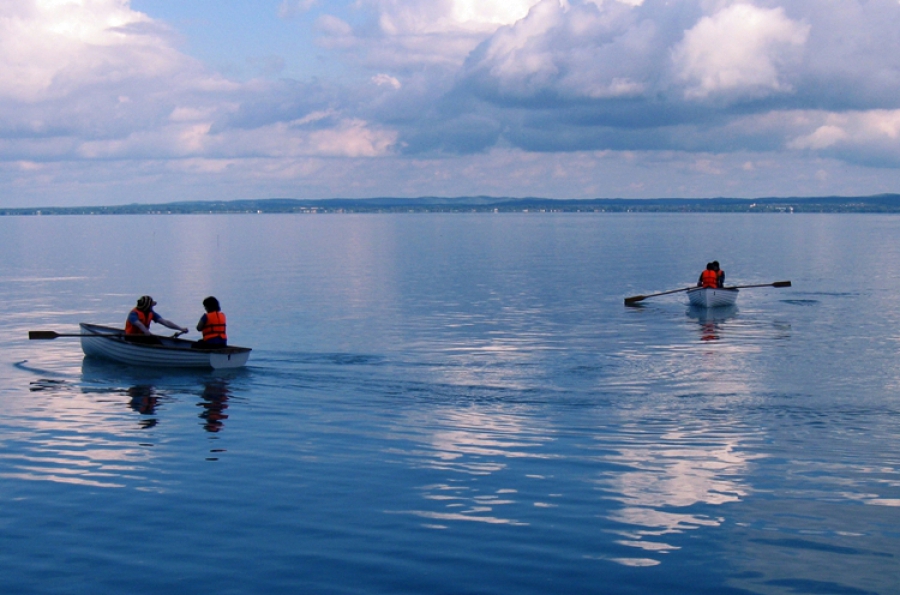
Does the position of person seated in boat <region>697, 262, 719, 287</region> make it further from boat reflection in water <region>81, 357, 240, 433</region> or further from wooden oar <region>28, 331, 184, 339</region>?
wooden oar <region>28, 331, 184, 339</region>

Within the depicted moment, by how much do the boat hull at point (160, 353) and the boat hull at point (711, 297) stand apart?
26.1 metres

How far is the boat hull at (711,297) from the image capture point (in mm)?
46969

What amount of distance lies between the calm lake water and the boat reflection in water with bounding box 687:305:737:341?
1.55 ft

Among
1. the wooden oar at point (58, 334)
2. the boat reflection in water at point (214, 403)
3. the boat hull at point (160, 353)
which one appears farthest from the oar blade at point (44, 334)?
the boat reflection in water at point (214, 403)

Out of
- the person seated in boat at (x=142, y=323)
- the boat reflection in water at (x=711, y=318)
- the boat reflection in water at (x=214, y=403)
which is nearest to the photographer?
the boat reflection in water at (x=214, y=403)

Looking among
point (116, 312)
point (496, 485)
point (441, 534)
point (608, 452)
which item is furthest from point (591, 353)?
point (116, 312)

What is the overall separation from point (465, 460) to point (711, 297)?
31.9 m

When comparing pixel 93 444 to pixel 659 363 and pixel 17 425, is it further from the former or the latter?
pixel 659 363

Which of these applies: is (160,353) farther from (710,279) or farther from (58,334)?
(710,279)

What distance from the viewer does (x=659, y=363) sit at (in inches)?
1236

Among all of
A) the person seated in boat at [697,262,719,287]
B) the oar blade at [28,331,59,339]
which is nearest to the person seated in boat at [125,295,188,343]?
the oar blade at [28,331,59,339]

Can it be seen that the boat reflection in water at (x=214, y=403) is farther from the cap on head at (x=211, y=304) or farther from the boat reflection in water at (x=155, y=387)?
the cap on head at (x=211, y=304)

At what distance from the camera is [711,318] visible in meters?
44.8

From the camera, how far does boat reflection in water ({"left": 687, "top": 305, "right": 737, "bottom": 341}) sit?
3900 centimetres
